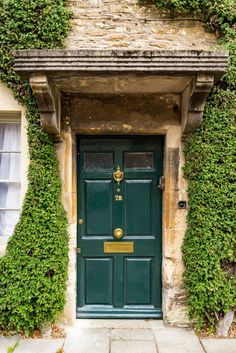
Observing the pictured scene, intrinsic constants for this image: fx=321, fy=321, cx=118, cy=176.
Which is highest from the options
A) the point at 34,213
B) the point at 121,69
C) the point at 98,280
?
the point at 121,69

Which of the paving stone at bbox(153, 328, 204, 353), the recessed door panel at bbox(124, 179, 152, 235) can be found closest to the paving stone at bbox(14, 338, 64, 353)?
the paving stone at bbox(153, 328, 204, 353)

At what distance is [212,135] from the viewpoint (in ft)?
12.5

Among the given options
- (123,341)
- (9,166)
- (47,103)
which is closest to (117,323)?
(123,341)

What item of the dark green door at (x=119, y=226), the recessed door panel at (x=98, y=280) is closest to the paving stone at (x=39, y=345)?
the dark green door at (x=119, y=226)

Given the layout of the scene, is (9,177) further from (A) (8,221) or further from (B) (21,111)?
(B) (21,111)

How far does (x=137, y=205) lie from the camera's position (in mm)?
4184

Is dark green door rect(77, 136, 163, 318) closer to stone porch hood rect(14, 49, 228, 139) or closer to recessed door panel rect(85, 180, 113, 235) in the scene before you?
recessed door panel rect(85, 180, 113, 235)

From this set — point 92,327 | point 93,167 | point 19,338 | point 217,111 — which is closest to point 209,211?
point 217,111

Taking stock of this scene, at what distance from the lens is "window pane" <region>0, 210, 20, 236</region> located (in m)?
4.18

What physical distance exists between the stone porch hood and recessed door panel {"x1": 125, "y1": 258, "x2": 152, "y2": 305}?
6.79 ft

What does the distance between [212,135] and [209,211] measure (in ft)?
2.96

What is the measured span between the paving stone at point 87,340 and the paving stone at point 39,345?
11cm

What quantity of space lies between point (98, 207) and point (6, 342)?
6.18 ft

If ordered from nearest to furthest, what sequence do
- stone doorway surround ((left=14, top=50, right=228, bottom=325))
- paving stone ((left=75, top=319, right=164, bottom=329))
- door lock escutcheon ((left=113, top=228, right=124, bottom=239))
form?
stone doorway surround ((left=14, top=50, right=228, bottom=325)), paving stone ((left=75, top=319, right=164, bottom=329)), door lock escutcheon ((left=113, top=228, right=124, bottom=239))
